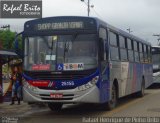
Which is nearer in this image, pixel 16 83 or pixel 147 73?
pixel 16 83

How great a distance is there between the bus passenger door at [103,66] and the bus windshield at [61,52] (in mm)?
234

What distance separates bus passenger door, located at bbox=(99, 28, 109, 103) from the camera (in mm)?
13359

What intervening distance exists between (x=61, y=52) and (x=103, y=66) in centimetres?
142

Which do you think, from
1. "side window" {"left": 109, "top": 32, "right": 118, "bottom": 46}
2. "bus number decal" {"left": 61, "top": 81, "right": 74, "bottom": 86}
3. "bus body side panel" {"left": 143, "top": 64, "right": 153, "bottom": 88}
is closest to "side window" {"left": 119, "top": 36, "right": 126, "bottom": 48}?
"side window" {"left": 109, "top": 32, "right": 118, "bottom": 46}

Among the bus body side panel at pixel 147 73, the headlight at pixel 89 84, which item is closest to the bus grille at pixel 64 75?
the headlight at pixel 89 84

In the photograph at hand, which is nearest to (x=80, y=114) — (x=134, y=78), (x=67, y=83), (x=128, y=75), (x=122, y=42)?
(x=67, y=83)

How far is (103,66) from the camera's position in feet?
44.8

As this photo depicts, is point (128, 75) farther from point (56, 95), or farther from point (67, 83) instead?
point (56, 95)

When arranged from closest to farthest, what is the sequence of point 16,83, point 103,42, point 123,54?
point 103,42 → point 123,54 → point 16,83

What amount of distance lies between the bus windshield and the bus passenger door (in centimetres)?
23

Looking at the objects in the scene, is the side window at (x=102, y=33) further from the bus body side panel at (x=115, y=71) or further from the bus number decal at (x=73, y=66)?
the bus number decal at (x=73, y=66)

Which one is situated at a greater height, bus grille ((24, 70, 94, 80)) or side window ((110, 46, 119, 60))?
side window ((110, 46, 119, 60))

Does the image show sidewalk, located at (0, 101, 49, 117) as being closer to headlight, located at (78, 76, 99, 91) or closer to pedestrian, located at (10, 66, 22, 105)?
pedestrian, located at (10, 66, 22, 105)

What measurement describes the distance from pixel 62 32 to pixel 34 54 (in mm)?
1122
